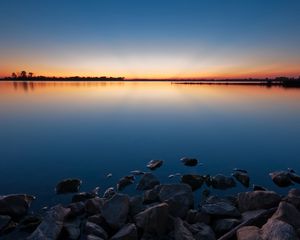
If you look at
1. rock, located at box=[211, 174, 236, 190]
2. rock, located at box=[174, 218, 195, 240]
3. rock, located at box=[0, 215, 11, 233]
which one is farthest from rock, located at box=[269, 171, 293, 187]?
rock, located at box=[0, 215, 11, 233]

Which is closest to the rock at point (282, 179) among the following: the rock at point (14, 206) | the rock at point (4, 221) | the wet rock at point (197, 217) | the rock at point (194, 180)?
the rock at point (194, 180)

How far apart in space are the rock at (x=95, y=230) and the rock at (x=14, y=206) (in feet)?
9.01

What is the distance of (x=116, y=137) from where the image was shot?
20.9m

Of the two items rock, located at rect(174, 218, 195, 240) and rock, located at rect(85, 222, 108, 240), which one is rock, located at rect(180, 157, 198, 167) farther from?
rock, located at rect(85, 222, 108, 240)

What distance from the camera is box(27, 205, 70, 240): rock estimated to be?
657 centimetres

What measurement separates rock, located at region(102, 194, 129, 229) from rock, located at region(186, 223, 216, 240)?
6.52 ft

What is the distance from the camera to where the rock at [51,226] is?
21.6 ft

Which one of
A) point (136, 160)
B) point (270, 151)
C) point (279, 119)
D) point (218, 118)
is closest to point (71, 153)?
point (136, 160)

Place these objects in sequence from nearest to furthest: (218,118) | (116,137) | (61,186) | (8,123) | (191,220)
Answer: (191,220) < (61,186) < (116,137) < (8,123) < (218,118)

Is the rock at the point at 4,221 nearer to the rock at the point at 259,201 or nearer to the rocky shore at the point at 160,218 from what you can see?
the rocky shore at the point at 160,218

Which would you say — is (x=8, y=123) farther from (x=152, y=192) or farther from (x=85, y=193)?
(x=152, y=192)

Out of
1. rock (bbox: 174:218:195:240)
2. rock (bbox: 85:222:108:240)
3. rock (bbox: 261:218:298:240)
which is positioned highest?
rock (bbox: 261:218:298:240)

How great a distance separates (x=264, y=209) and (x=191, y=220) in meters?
2.32

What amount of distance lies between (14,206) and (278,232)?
8018mm
